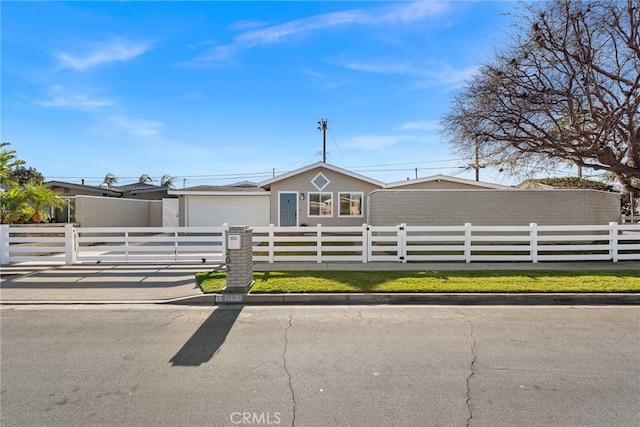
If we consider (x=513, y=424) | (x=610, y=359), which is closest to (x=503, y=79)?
(x=610, y=359)

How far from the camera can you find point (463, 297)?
6867 millimetres

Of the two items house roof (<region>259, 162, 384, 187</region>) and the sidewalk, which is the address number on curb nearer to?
the sidewalk

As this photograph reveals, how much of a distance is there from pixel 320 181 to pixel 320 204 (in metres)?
1.25

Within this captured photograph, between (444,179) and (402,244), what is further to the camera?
(444,179)

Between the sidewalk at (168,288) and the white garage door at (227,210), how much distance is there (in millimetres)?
11741

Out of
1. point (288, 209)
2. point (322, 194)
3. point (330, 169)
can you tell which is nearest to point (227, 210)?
point (288, 209)

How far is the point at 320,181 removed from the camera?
62.0 ft

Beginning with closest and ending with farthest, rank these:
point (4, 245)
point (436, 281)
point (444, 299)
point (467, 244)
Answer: point (444, 299)
point (436, 281)
point (4, 245)
point (467, 244)

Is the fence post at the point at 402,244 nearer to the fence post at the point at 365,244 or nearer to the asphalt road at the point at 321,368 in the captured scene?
the fence post at the point at 365,244

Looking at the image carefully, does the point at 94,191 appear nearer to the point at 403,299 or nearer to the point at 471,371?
the point at 403,299

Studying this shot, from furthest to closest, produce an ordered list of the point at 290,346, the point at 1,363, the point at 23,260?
the point at 23,260
the point at 290,346
the point at 1,363

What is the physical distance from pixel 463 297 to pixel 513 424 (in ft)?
13.6

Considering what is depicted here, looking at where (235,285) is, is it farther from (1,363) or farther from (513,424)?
(513,424)

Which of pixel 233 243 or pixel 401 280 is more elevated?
pixel 233 243
